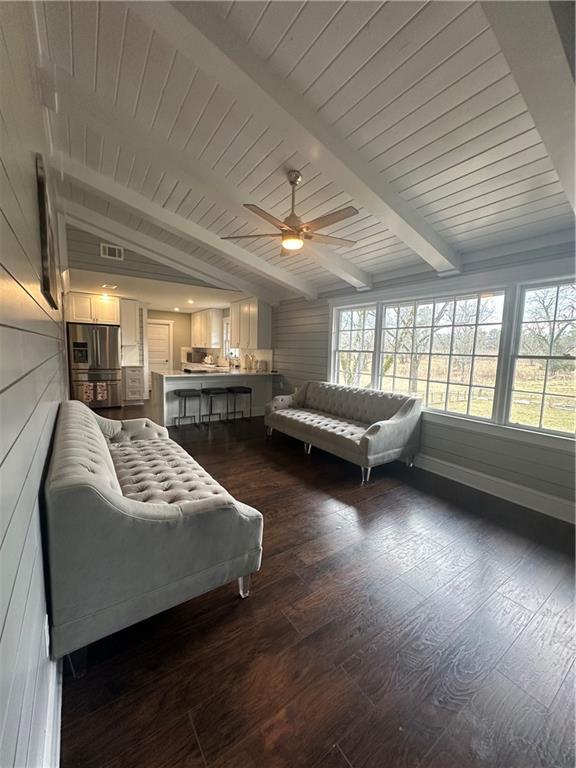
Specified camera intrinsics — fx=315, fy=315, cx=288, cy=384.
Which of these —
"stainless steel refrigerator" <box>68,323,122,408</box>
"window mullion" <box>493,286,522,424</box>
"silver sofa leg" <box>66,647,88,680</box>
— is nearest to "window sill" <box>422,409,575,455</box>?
"window mullion" <box>493,286,522,424</box>

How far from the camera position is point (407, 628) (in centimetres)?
166

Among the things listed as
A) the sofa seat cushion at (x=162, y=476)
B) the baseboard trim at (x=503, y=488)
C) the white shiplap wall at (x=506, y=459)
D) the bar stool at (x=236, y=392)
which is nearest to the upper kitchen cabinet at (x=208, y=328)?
the bar stool at (x=236, y=392)

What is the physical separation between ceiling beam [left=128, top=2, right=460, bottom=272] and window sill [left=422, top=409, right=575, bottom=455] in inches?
82.8

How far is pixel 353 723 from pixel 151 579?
101 centimetres

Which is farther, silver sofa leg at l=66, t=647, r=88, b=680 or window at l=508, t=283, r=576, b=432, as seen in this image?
window at l=508, t=283, r=576, b=432

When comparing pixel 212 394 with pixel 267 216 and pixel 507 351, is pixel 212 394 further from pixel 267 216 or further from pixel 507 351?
pixel 507 351

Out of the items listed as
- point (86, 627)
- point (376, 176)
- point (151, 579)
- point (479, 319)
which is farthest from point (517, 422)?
point (86, 627)

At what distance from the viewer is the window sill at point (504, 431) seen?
9.12 feet

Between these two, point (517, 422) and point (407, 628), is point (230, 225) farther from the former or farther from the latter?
point (407, 628)

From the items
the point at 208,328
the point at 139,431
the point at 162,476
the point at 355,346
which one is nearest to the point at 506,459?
A: the point at 355,346

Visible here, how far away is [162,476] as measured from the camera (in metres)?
2.16

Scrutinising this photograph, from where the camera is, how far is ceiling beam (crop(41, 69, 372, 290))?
2344 millimetres

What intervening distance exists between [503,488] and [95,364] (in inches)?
289

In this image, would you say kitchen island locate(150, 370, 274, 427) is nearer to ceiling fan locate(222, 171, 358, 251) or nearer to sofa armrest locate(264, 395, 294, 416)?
sofa armrest locate(264, 395, 294, 416)
